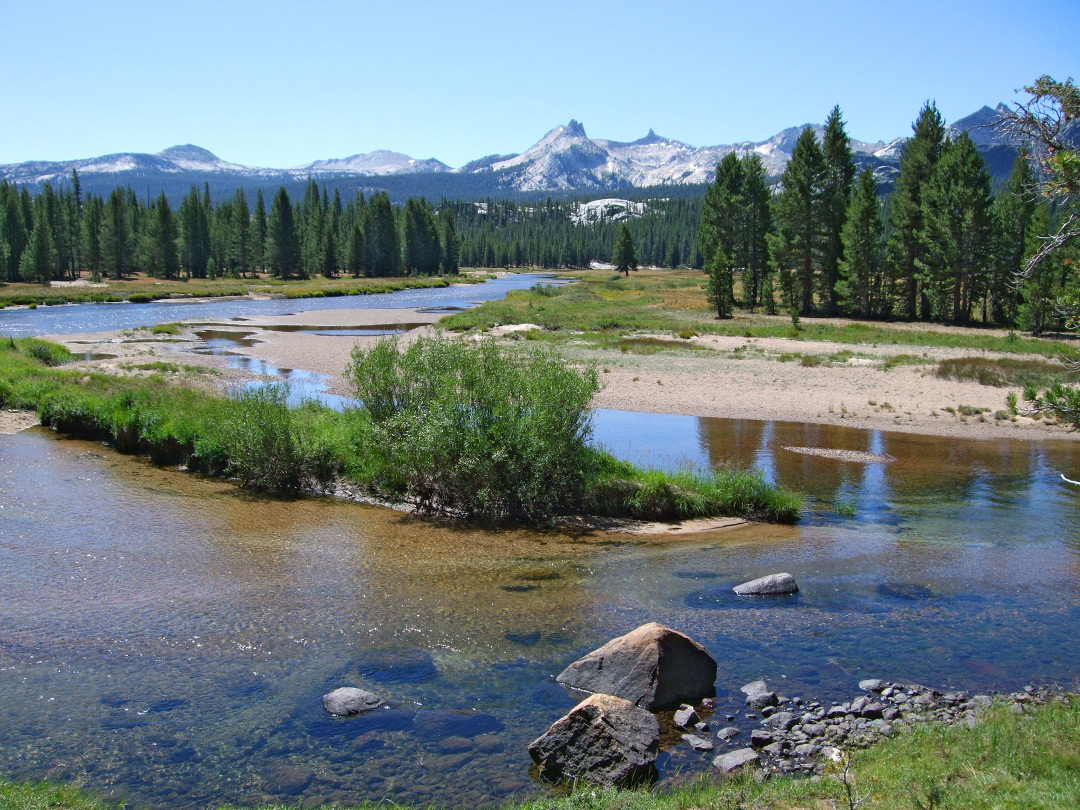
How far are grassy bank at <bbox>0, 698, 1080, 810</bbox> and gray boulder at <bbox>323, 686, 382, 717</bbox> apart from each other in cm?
180

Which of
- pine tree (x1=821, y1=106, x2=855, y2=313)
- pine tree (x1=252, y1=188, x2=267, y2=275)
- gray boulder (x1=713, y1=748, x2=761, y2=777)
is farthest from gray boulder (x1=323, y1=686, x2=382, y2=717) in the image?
pine tree (x1=252, y1=188, x2=267, y2=275)

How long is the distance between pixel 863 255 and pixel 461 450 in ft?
161

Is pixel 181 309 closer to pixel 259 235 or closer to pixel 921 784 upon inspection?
pixel 259 235

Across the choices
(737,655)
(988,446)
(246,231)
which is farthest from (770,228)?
(246,231)

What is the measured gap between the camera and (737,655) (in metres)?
10.5

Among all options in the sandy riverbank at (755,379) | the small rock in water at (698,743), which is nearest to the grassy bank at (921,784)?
the small rock in water at (698,743)

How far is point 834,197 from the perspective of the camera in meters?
60.7

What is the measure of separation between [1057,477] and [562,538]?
1502 cm

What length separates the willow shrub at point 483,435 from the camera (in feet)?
55.2

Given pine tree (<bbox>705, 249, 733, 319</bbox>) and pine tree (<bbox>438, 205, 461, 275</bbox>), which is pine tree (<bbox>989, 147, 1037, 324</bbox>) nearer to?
pine tree (<bbox>705, 249, 733, 319</bbox>)

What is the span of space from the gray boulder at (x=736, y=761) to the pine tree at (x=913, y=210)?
182 feet

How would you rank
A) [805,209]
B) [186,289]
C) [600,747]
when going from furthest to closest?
[186,289] → [805,209] → [600,747]

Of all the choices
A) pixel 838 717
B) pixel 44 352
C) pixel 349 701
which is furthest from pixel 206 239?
pixel 838 717

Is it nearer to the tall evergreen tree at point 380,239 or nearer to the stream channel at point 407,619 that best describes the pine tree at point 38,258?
the tall evergreen tree at point 380,239
